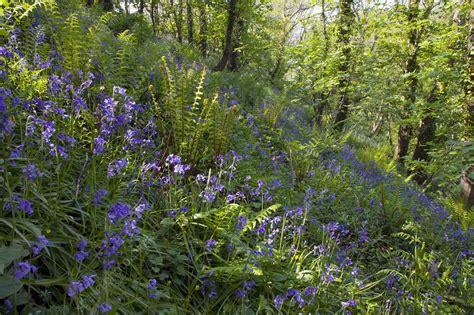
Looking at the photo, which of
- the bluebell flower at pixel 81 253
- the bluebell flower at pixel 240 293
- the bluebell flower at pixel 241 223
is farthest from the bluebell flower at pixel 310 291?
the bluebell flower at pixel 81 253

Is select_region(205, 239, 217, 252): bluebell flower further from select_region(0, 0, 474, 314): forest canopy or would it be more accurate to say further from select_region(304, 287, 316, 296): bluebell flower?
select_region(304, 287, 316, 296): bluebell flower

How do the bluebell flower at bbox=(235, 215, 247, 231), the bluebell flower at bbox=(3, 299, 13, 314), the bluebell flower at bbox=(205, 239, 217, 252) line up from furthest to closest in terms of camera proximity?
the bluebell flower at bbox=(235, 215, 247, 231)
the bluebell flower at bbox=(205, 239, 217, 252)
the bluebell flower at bbox=(3, 299, 13, 314)

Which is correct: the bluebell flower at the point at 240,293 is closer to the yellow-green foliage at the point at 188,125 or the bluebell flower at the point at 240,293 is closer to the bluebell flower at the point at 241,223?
the bluebell flower at the point at 241,223

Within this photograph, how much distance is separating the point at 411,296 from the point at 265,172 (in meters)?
1.87

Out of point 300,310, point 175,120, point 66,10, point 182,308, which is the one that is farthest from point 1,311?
point 66,10

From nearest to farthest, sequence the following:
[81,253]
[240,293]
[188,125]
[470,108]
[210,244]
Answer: [81,253]
[240,293]
[210,244]
[188,125]
[470,108]

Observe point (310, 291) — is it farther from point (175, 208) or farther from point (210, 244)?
point (175, 208)

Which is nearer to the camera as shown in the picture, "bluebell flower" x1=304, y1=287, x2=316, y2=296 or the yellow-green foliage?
"bluebell flower" x1=304, y1=287, x2=316, y2=296

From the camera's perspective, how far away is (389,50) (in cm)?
931

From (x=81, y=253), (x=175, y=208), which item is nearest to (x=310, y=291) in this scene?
(x=175, y=208)

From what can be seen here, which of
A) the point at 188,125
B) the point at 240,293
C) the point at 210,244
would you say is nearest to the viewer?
the point at 240,293

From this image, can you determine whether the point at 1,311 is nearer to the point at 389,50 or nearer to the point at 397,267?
the point at 397,267

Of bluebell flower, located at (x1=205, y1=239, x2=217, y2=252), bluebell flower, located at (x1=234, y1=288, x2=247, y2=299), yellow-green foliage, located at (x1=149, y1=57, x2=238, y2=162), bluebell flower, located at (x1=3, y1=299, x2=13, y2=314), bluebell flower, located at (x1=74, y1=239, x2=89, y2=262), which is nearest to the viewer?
bluebell flower, located at (x1=3, y1=299, x2=13, y2=314)

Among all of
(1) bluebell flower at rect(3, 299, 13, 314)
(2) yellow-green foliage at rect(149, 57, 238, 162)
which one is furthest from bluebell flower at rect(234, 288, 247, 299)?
(2) yellow-green foliage at rect(149, 57, 238, 162)
